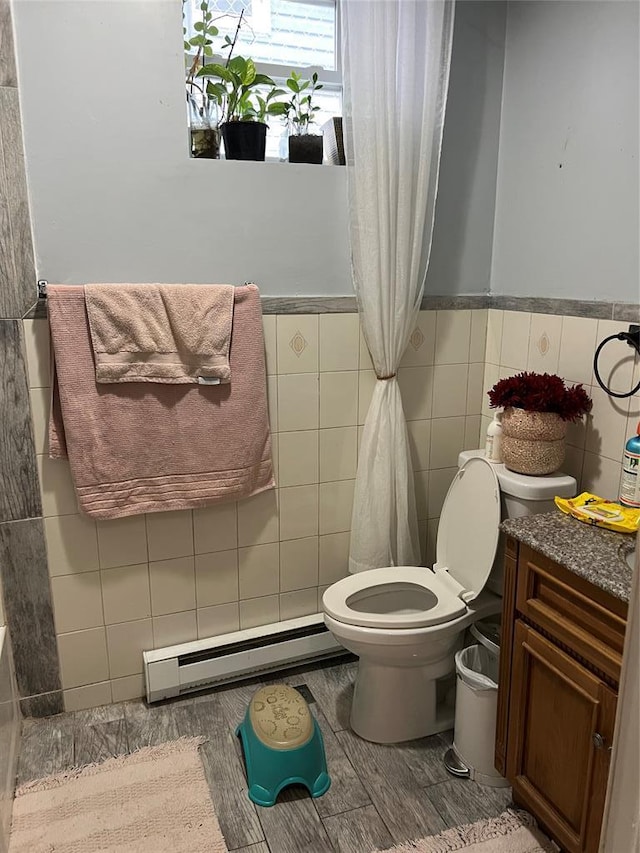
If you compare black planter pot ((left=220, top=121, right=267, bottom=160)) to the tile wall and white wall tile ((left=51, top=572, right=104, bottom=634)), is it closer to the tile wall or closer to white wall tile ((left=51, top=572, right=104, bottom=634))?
the tile wall

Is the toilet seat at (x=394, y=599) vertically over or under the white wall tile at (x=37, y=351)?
under

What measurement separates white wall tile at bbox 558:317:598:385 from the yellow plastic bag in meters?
0.41

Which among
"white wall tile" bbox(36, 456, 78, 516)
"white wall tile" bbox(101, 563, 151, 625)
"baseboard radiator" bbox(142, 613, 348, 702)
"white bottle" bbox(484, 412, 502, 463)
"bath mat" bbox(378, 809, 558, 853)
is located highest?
"white bottle" bbox(484, 412, 502, 463)

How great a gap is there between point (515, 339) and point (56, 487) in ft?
5.16

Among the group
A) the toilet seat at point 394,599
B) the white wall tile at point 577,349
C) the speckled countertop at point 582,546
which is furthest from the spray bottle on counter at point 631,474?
the toilet seat at point 394,599

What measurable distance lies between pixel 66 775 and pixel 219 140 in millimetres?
1917

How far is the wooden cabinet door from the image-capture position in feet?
4.33

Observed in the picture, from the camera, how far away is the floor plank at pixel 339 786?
67.0 inches

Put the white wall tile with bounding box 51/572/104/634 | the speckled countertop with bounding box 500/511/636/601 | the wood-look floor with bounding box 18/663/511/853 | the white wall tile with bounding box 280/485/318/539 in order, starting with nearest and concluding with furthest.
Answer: the speckled countertop with bounding box 500/511/636/601
the wood-look floor with bounding box 18/663/511/853
the white wall tile with bounding box 51/572/104/634
the white wall tile with bounding box 280/485/318/539

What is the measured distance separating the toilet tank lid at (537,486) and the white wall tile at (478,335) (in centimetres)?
61

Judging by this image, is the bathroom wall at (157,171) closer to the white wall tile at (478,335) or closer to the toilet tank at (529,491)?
the white wall tile at (478,335)

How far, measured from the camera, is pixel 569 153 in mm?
1888

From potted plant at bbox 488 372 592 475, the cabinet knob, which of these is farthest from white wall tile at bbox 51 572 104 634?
the cabinet knob

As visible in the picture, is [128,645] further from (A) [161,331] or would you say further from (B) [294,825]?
(A) [161,331]
